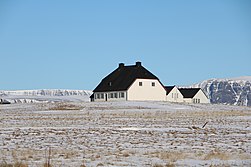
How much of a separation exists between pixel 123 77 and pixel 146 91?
14.7 feet

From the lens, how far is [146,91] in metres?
80.4

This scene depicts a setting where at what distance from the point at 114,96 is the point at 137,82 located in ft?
15.6

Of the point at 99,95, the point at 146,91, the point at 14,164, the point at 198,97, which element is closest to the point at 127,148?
the point at 14,164

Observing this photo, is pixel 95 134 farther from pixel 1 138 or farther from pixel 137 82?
pixel 137 82

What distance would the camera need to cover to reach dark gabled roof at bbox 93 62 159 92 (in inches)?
3132

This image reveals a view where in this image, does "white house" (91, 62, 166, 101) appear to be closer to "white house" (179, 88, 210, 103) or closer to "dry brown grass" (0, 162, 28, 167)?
"white house" (179, 88, 210, 103)

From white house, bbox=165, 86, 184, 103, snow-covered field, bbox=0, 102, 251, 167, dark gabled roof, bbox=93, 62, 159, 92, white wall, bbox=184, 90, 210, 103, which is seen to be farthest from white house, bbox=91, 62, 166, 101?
snow-covered field, bbox=0, 102, 251, 167

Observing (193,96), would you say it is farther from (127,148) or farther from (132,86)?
(127,148)

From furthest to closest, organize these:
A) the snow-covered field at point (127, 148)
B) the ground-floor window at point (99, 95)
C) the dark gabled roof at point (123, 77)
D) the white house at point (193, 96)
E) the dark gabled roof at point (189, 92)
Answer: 1. the dark gabled roof at point (189, 92)
2. the white house at point (193, 96)
3. the ground-floor window at point (99, 95)
4. the dark gabled roof at point (123, 77)
5. the snow-covered field at point (127, 148)

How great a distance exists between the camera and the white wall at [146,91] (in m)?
78.7

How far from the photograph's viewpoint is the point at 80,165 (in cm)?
1388

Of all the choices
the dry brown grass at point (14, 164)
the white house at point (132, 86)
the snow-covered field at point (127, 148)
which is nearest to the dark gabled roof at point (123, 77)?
the white house at point (132, 86)

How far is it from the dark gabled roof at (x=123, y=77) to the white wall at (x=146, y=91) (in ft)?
2.29

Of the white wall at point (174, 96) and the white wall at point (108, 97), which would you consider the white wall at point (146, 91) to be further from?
the white wall at point (174, 96)
